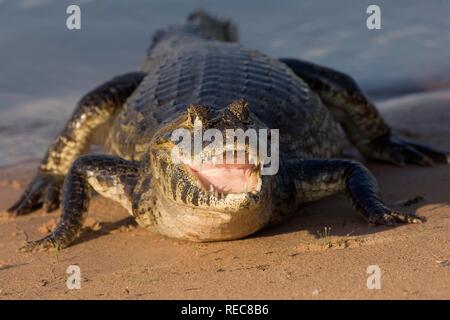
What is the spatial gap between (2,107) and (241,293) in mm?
8746

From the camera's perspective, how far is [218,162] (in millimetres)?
4316

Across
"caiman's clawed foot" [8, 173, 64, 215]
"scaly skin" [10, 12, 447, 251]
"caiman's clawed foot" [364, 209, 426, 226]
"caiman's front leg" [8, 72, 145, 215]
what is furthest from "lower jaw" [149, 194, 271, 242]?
"caiman's front leg" [8, 72, 145, 215]

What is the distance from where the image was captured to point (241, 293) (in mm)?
4000

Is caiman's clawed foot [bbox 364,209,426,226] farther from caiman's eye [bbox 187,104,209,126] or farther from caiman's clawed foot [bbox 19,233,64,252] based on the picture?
caiman's clawed foot [bbox 19,233,64,252]

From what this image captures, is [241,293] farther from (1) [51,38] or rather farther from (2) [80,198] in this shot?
(1) [51,38]

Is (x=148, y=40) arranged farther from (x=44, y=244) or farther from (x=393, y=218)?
(x=393, y=218)

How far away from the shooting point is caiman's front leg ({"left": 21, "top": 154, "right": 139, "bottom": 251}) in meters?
5.68

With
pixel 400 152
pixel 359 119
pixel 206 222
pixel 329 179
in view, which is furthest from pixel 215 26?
pixel 206 222

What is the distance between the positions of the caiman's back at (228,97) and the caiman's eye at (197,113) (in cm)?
122

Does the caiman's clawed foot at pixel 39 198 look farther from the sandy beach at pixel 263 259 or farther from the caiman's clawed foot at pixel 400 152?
the caiman's clawed foot at pixel 400 152

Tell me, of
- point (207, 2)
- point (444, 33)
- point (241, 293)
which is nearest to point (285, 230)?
point (241, 293)

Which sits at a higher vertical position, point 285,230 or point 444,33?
point 444,33

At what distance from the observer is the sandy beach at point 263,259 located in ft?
13.2

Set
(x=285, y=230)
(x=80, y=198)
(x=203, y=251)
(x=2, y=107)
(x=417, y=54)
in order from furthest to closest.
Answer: (x=417, y=54), (x=2, y=107), (x=80, y=198), (x=285, y=230), (x=203, y=251)
